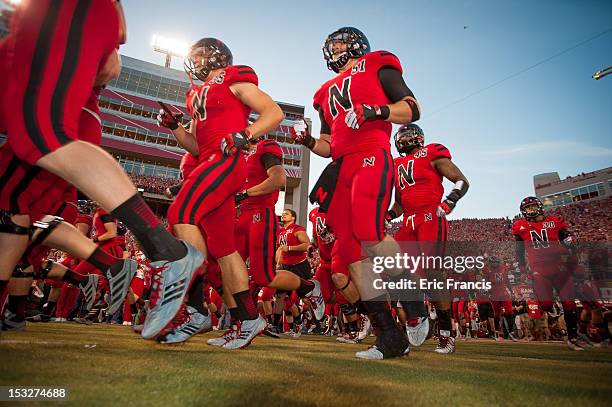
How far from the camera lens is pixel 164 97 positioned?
44375 mm

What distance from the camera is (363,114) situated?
100.0 inches

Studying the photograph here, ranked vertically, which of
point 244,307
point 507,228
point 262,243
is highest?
point 507,228

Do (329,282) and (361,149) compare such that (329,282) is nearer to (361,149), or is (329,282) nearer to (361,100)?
(361,149)

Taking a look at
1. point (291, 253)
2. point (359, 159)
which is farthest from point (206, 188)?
point (291, 253)

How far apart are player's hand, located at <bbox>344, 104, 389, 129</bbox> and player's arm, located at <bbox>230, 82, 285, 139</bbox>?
0.54m

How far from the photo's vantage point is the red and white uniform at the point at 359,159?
2.72 meters

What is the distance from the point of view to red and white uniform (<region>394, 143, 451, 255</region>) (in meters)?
4.11

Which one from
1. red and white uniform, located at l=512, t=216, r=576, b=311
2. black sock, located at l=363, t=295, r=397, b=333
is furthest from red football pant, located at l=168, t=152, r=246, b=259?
red and white uniform, located at l=512, t=216, r=576, b=311

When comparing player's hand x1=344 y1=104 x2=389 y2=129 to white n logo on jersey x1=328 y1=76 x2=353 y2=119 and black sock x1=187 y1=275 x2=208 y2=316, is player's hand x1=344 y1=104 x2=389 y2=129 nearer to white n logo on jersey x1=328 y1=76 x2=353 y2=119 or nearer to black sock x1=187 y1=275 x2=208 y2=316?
white n logo on jersey x1=328 y1=76 x2=353 y2=119

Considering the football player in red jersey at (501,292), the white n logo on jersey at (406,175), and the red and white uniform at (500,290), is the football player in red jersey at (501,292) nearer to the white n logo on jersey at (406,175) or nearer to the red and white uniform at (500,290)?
the red and white uniform at (500,290)

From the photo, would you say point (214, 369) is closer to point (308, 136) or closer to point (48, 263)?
point (308, 136)

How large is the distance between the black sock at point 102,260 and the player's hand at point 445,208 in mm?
3138

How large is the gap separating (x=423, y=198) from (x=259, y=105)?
2.41 meters

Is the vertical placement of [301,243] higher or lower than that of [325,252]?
higher
